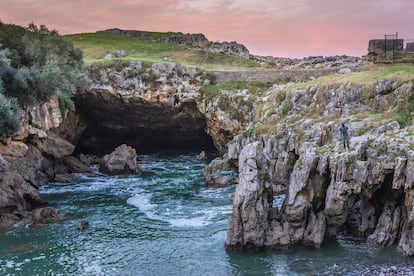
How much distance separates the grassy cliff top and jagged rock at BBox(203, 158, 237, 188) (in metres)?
19.4

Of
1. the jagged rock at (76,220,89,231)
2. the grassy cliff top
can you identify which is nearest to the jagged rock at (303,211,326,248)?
the jagged rock at (76,220,89,231)

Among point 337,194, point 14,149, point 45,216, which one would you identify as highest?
point 14,149

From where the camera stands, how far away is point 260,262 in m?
24.1

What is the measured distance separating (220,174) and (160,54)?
31.3 metres

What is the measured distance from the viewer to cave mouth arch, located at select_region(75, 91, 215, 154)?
187ft

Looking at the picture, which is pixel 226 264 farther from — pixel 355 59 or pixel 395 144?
pixel 355 59

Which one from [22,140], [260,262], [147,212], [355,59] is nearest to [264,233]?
[260,262]

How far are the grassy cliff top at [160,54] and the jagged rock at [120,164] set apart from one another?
13108 mm

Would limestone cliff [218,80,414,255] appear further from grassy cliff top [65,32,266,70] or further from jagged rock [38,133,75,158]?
grassy cliff top [65,32,266,70]

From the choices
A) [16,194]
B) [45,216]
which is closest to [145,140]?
[16,194]

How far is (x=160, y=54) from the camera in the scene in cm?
6931

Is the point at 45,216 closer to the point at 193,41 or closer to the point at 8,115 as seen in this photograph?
the point at 8,115

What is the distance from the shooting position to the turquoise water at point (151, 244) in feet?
78.1

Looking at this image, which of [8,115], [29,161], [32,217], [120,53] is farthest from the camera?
[120,53]
